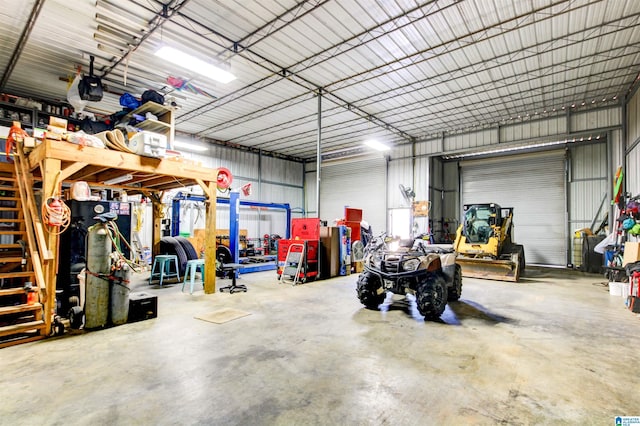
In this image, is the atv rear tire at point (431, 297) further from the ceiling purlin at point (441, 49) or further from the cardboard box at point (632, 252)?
the ceiling purlin at point (441, 49)

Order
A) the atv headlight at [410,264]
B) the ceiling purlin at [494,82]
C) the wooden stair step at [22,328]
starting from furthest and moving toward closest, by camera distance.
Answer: the ceiling purlin at [494,82] → the atv headlight at [410,264] → the wooden stair step at [22,328]

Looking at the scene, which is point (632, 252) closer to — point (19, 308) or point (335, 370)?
point (335, 370)

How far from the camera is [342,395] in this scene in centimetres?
255

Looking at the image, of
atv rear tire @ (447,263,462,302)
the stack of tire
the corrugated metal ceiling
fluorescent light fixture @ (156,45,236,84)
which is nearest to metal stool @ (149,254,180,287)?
the stack of tire

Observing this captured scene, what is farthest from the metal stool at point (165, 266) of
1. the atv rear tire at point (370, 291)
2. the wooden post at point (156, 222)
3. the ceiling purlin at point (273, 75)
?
the ceiling purlin at point (273, 75)

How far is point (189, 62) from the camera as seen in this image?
593cm

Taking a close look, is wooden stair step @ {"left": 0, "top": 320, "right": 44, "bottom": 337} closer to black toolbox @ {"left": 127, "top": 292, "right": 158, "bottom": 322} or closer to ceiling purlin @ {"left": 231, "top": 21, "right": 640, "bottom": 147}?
black toolbox @ {"left": 127, "top": 292, "right": 158, "bottom": 322}

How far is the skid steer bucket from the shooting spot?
26.6ft

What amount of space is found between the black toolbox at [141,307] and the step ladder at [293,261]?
142 inches

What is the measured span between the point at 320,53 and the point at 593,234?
34.0 feet

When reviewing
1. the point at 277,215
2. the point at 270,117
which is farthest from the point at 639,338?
the point at 277,215

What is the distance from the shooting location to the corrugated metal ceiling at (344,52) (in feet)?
18.6

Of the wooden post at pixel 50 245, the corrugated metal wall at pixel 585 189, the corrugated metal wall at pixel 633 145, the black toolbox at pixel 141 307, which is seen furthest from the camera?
the corrugated metal wall at pixel 585 189

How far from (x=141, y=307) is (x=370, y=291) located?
3579 mm
